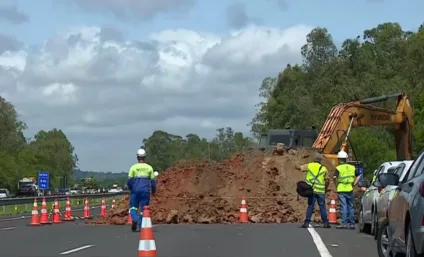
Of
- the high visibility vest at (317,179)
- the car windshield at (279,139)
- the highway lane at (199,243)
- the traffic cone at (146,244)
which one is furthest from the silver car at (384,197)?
the car windshield at (279,139)

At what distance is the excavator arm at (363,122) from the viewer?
104 ft

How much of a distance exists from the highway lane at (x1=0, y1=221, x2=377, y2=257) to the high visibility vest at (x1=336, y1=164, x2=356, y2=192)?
1583 mm

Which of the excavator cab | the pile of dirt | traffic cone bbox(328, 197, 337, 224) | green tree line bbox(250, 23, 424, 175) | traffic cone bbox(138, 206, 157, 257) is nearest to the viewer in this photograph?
traffic cone bbox(138, 206, 157, 257)

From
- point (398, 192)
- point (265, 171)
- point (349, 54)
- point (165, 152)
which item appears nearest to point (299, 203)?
point (265, 171)

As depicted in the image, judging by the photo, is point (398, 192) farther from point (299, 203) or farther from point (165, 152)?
point (165, 152)

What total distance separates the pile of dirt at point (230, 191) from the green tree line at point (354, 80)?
114 ft

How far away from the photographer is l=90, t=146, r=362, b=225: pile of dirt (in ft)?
88.9

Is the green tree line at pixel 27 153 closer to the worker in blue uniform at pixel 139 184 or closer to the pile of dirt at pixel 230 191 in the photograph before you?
the pile of dirt at pixel 230 191

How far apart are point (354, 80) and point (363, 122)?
54856 mm

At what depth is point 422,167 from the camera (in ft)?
37.9

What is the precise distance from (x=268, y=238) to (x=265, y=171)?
38.6 ft

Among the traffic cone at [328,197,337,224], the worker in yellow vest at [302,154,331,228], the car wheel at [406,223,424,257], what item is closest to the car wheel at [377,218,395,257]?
the car wheel at [406,223,424,257]

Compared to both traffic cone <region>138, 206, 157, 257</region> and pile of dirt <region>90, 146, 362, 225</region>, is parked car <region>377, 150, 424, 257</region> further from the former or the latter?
pile of dirt <region>90, 146, 362, 225</region>

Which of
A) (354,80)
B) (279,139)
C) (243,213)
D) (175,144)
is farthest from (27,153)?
(243,213)
